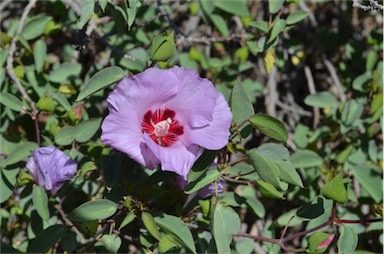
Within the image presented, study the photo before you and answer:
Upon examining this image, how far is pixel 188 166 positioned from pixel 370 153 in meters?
0.87

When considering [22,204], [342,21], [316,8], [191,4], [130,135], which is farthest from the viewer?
[316,8]

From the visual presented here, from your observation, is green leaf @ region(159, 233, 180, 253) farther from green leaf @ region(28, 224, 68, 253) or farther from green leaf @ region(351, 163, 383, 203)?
green leaf @ region(351, 163, 383, 203)

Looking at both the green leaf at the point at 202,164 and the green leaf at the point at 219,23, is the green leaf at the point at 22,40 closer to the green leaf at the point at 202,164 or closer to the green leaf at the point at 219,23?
the green leaf at the point at 219,23

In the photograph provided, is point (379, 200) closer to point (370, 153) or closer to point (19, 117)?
point (370, 153)

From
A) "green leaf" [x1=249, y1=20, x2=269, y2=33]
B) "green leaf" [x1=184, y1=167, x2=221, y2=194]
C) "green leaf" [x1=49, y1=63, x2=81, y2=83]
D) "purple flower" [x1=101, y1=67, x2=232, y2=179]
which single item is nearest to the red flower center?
"purple flower" [x1=101, y1=67, x2=232, y2=179]

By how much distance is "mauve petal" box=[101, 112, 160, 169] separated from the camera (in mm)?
1368

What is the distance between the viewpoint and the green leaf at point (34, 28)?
1.99 meters

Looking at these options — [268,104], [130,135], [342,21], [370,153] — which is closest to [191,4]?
[268,104]

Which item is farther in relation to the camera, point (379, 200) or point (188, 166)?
point (379, 200)

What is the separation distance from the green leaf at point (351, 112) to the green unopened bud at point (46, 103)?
0.92 meters

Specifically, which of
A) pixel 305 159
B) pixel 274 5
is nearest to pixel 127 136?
pixel 274 5

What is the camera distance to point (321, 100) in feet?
6.92

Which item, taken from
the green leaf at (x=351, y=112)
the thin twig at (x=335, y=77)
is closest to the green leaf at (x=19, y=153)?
the green leaf at (x=351, y=112)

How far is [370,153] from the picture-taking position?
2.05m
